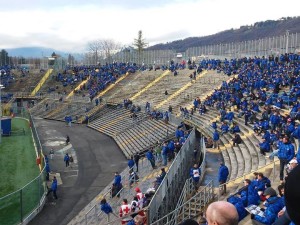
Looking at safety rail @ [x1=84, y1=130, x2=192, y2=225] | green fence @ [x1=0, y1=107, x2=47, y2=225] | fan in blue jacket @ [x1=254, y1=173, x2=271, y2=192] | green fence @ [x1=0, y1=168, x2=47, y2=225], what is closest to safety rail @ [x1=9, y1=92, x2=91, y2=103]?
safety rail @ [x1=84, y1=130, x2=192, y2=225]

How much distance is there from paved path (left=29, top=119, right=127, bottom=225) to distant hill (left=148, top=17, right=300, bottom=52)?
98.7m

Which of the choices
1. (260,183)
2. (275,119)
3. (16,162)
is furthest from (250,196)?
(16,162)

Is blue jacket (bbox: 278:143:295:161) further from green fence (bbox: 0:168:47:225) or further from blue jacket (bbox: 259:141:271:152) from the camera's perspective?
green fence (bbox: 0:168:47:225)

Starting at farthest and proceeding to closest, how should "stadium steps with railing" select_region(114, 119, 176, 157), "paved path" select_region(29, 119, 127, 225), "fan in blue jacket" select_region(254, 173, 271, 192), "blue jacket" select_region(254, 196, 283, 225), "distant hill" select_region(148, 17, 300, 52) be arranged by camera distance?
"distant hill" select_region(148, 17, 300, 52) → "stadium steps with railing" select_region(114, 119, 176, 157) → "paved path" select_region(29, 119, 127, 225) → "fan in blue jacket" select_region(254, 173, 271, 192) → "blue jacket" select_region(254, 196, 283, 225)

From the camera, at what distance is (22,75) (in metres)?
64.5

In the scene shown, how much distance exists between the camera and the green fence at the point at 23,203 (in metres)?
15.5

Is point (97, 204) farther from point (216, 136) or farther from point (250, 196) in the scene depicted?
point (250, 196)

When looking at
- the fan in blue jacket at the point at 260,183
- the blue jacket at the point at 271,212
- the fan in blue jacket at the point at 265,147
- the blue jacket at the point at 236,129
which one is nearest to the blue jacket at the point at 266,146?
the fan in blue jacket at the point at 265,147

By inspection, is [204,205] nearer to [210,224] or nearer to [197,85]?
[210,224]

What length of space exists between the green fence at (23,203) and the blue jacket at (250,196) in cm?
939

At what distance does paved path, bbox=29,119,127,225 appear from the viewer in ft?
60.2

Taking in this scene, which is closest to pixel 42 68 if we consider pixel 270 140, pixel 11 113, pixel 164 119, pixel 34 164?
pixel 11 113

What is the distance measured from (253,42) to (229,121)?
85.7 feet

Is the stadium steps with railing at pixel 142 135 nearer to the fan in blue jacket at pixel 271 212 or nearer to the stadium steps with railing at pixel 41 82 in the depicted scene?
the fan in blue jacket at pixel 271 212
